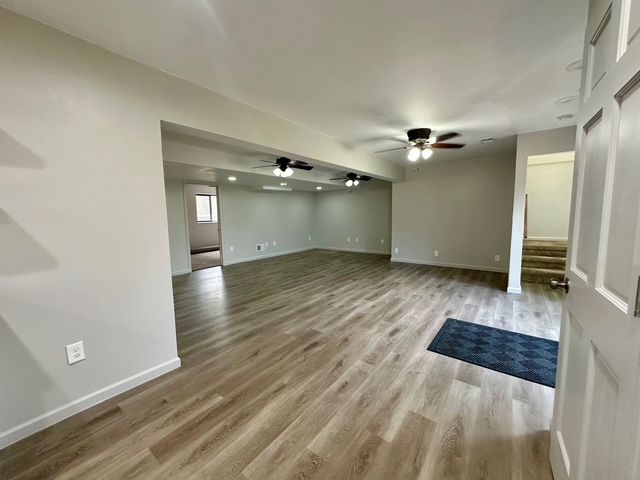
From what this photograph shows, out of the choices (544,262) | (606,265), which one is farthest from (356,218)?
(606,265)

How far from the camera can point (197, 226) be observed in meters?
10.0

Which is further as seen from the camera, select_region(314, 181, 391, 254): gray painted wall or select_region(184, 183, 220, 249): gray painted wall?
select_region(184, 183, 220, 249): gray painted wall

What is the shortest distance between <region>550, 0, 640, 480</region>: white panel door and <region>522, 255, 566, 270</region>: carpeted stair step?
4727 millimetres

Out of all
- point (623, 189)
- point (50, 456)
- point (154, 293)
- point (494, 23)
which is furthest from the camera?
point (154, 293)

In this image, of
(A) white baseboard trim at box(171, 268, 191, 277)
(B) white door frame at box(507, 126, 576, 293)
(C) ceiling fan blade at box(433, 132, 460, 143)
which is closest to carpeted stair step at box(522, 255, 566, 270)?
(B) white door frame at box(507, 126, 576, 293)

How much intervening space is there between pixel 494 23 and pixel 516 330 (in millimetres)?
2999

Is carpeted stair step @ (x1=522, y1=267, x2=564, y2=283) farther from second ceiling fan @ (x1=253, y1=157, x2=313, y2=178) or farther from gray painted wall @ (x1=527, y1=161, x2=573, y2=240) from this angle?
second ceiling fan @ (x1=253, y1=157, x2=313, y2=178)

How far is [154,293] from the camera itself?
221 cm

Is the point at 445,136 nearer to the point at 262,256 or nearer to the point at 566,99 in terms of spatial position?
the point at 566,99

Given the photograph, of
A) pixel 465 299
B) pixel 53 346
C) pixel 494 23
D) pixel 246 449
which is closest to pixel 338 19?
pixel 494 23

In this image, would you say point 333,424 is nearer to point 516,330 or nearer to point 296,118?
point 516,330

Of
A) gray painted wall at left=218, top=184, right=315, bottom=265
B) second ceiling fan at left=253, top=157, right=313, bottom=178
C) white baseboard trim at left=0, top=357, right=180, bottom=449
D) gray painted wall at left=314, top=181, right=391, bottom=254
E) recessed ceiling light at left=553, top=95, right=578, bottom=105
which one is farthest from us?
gray painted wall at left=314, top=181, right=391, bottom=254

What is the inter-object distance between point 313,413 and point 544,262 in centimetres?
541

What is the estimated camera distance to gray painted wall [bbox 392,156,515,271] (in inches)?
223
